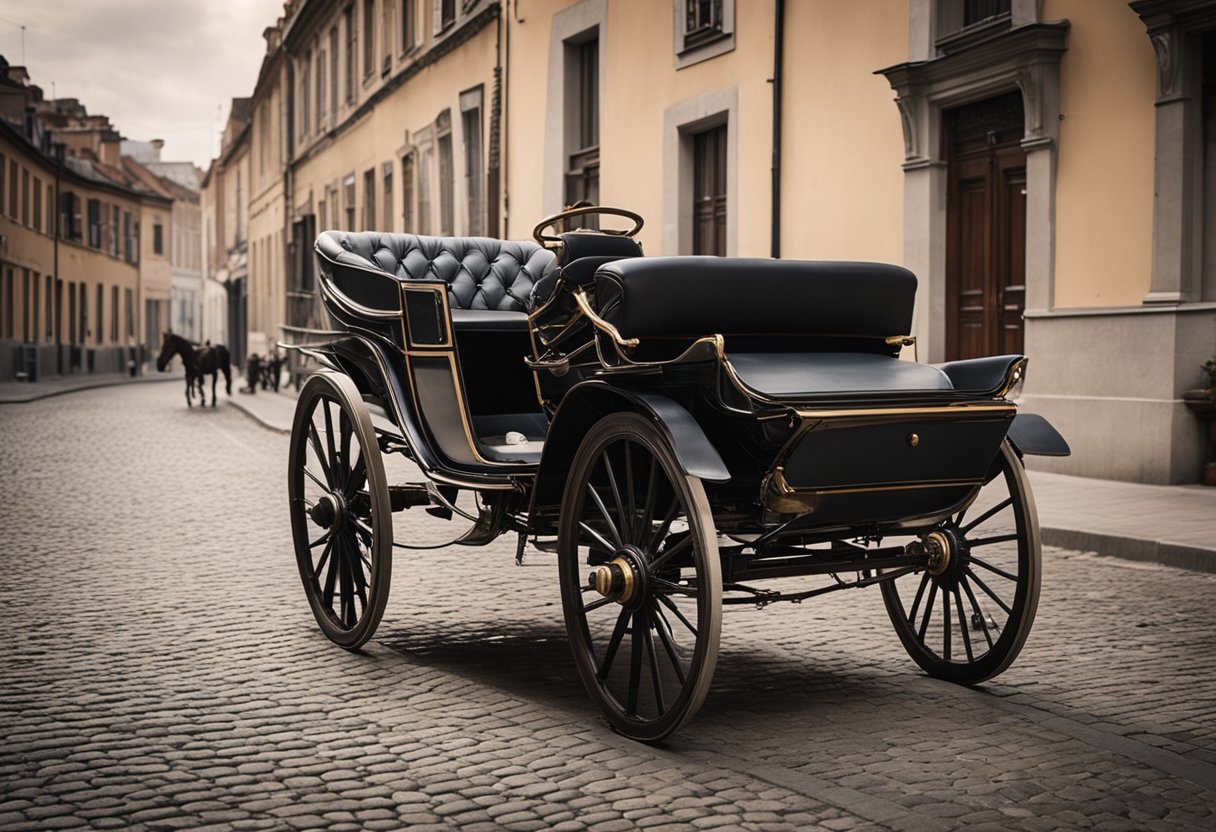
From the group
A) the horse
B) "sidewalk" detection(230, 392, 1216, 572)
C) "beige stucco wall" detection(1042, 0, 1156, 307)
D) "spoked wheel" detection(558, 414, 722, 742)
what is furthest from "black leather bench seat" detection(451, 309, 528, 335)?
the horse

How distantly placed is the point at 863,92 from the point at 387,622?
31.6 feet

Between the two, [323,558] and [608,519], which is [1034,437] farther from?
[323,558]

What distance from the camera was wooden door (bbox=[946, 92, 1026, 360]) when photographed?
13.0 metres

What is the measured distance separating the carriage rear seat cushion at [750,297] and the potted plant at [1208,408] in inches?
268

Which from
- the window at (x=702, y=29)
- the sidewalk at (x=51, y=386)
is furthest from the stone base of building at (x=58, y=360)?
the window at (x=702, y=29)

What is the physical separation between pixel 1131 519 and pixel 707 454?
19.3 feet

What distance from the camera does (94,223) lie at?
57.1 meters

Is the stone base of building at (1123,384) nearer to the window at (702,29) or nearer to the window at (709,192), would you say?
the window at (709,192)

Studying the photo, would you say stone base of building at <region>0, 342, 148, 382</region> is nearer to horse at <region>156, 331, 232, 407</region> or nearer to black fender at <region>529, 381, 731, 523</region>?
horse at <region>156, 331, 232, 407</region>

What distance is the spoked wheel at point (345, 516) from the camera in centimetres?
550

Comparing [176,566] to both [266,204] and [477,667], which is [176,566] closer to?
[477,667]

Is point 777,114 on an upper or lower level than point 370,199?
lower

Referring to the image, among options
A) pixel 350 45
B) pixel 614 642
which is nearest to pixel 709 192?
pixel 614 642

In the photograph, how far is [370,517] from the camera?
588cm
